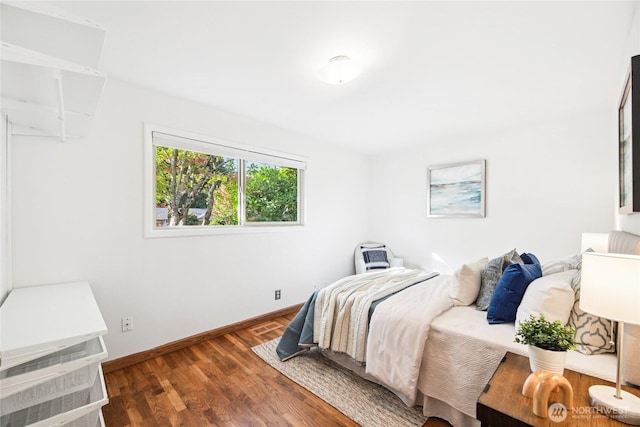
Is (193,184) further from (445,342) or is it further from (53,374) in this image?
(445,342)

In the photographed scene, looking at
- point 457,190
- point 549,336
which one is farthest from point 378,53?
point 457,190

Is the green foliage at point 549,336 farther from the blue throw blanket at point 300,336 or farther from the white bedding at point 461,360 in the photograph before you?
the blue throw blanket at point 300,336

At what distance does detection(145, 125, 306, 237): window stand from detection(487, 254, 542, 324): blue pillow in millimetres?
2433

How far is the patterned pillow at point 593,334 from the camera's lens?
139 centimetres

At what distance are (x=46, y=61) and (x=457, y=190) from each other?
13.3 feet

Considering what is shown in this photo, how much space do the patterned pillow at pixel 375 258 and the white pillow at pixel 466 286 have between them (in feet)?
6.86

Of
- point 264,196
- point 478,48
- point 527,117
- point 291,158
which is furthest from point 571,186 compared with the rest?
point 264,196

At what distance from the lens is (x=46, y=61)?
1105mm

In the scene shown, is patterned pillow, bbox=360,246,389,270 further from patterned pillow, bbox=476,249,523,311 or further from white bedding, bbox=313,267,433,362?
patterned pillow, bbox=476,249,523,311

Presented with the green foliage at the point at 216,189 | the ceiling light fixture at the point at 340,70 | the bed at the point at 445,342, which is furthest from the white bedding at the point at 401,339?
the green foliage at the point at 216,189

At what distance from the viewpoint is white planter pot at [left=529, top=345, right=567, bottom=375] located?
1147 millimetres

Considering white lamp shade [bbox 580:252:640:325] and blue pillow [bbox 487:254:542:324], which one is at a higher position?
white lamp shade [bbox 580:252:640:325]

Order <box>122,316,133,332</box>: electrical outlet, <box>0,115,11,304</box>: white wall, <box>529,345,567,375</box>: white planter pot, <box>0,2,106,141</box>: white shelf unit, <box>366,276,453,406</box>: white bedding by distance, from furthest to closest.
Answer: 1. <box>122,316,133,332</box>: electrical outlet
2. <box>366,276,453,406</box>: white bedding
3. <box>0,115,11,304</box>: white wall
4. <box>529,345,567,375</box>: white planter pot
5. <box>0,2,106,141</box>: white shelf unit

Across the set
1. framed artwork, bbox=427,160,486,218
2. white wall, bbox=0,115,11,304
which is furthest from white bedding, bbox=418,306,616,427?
white wall, bbox=0,115,11,304
